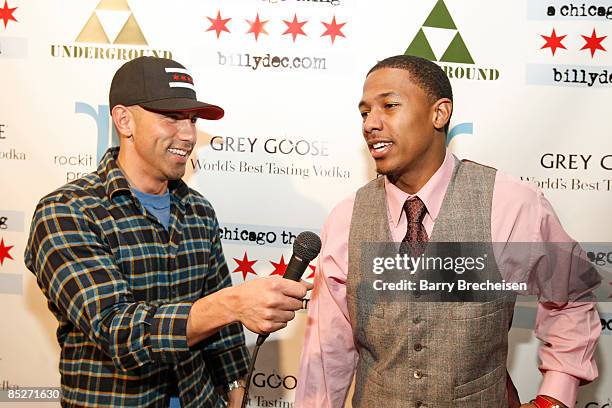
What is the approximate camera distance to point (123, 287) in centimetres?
136

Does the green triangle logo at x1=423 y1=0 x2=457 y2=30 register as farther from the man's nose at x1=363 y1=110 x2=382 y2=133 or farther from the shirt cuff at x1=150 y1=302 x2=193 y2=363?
the shirt cuff at x1=150 y1=302 x2=193 y2=363

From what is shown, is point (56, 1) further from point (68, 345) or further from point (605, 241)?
point (605, 241)

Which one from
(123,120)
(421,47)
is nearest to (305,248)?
(123,120)

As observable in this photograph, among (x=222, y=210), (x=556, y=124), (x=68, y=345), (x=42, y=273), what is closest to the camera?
(x=42, y=273)

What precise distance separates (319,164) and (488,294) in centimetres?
92

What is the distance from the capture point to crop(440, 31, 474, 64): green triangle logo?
210cm

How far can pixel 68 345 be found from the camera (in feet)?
4.92

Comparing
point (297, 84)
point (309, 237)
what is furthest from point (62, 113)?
point (309, 237)

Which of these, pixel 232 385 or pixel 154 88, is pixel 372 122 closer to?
pixel 154 88

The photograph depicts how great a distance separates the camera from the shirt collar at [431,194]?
1490 millimetres

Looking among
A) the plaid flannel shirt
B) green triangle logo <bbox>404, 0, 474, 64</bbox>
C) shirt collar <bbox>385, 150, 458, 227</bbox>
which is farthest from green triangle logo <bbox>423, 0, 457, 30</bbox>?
the plaid flannel shirt

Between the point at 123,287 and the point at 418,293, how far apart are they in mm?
667

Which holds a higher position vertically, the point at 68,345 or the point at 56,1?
the point at 56,1

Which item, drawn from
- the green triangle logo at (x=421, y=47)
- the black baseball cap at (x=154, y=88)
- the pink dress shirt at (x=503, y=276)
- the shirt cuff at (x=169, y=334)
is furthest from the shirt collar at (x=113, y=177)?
the green triangle logo at (x=421, y=47)
